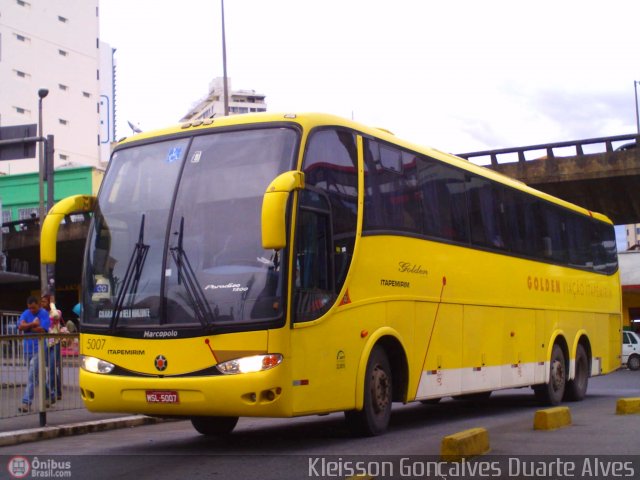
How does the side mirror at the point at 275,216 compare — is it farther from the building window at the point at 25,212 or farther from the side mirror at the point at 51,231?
the building window at the point at 25,212

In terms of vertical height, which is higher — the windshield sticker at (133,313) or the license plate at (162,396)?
the windshield sticker at (133,313)

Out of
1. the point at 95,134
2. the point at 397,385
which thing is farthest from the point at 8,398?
the point at 95,134

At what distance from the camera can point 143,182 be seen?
1043 centimetres

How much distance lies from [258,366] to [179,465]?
1209mm

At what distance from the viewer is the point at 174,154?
411 inches

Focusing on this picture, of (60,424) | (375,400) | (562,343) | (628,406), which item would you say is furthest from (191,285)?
(562,343)

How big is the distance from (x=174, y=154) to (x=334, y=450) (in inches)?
145

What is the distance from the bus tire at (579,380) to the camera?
59.6 feet

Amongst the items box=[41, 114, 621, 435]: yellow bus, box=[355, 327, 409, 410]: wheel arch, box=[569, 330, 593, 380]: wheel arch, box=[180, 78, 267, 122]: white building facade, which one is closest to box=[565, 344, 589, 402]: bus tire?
box=[569, 330, 593, 380]: wheel arch

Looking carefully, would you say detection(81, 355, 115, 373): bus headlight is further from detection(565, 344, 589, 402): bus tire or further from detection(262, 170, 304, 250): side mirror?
detection(565, 344, 589, 402): bus tire

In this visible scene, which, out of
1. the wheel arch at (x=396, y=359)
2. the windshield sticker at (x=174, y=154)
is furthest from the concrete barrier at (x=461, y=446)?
the windshield sticker at (x=174, y=154)

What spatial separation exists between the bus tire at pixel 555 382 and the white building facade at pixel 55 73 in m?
62.1

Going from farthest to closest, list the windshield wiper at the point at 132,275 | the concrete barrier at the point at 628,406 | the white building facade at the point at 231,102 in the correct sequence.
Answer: the white building facade at the point at 231,102
the concrete barrier at the point at 628,406
the windshield wiper at the point at 132,275

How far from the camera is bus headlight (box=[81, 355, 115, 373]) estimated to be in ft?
32.6
